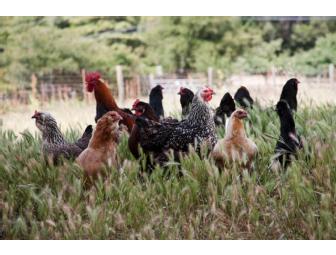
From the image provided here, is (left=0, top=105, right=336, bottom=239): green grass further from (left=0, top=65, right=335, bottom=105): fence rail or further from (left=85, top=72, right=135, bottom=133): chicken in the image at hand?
(left=0, top=65, right=335, bottom=105): fence rail

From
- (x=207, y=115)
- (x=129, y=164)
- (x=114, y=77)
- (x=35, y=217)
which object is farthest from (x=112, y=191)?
(x=114, y=77)

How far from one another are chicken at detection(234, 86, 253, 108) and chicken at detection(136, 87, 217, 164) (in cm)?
35

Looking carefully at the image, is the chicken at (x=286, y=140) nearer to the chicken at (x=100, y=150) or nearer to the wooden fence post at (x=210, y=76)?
the wooden fence post at (x=210, y=76)

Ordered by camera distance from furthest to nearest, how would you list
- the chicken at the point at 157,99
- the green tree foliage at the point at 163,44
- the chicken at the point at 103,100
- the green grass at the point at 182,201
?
the chicken at the point at 157,99
the green tree foliage at the point at 163,44
the chicken at the point at 103,100
the green grass at the point at 182,201

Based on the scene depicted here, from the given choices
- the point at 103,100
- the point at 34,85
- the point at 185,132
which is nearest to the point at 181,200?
the point at 185,132

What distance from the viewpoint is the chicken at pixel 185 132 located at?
328 cm

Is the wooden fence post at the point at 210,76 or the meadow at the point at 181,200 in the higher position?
the wooden fence post at the point at 210,76

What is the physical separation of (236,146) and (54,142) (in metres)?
1.06

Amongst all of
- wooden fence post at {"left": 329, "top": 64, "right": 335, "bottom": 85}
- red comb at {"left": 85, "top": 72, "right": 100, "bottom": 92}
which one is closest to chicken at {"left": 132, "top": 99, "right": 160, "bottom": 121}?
red comb at {"left": 85, "top": 72, "right": 100, "bottom": 92}

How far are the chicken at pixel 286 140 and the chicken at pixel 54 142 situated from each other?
1109mm

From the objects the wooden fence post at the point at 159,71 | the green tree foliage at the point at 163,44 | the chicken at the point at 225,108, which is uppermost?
the green tree foliage at the point at 163,44

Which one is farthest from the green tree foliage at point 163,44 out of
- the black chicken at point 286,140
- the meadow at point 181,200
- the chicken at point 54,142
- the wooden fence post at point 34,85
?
the meadow at point 181,200

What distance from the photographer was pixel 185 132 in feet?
10.8

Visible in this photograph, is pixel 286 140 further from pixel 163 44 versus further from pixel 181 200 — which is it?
pixel 163 44
